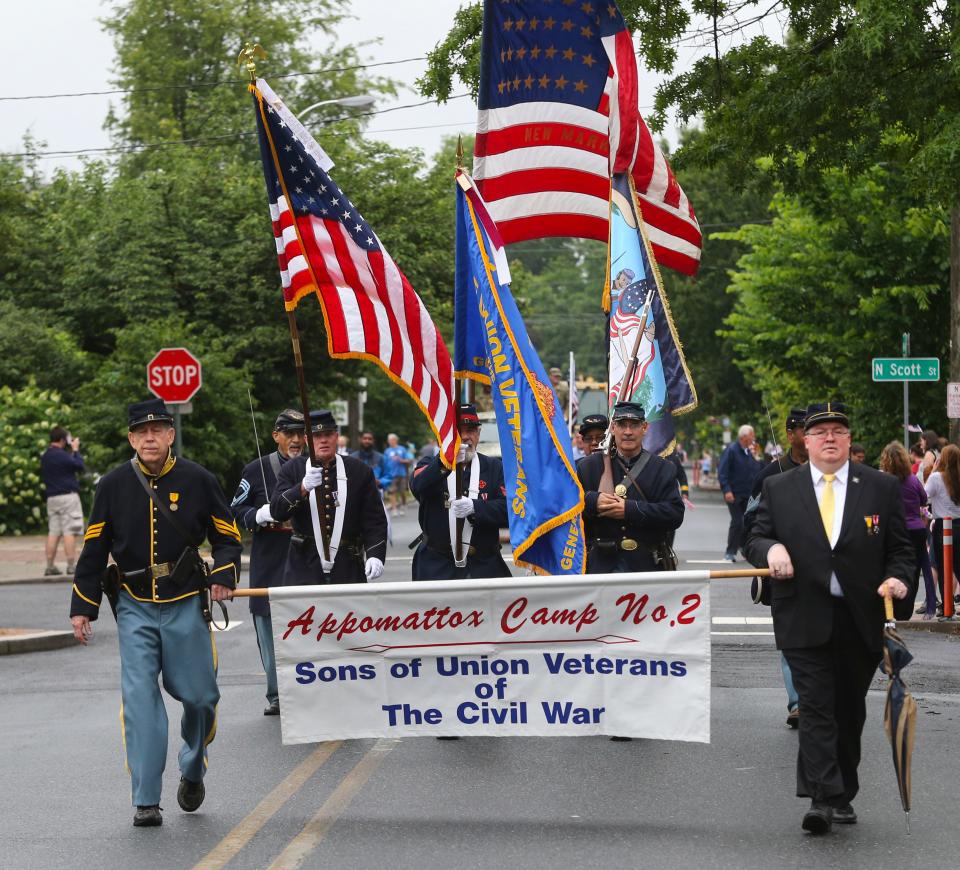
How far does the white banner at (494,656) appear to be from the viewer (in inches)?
306

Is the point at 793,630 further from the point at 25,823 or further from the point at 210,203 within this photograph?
the point at 210,203

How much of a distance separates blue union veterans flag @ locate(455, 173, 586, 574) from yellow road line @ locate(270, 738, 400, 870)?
52.4 inches

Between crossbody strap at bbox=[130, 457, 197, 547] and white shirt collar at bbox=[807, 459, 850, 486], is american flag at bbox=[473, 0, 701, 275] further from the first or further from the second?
white shirt collar at bbox=[807, 459, 850, 486]

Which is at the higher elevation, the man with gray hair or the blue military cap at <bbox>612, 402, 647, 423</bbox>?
the blue military cap at <bbox>612, 402, 647, 423</bbox>

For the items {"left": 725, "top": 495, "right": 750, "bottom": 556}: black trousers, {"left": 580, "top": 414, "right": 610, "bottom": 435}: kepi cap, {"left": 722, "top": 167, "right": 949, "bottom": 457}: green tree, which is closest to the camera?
{"left": 580, "top": 414, "right": 610, "bottom": 435}: kepi cap

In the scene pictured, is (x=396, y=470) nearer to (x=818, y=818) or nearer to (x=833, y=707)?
(x=833, y=707)

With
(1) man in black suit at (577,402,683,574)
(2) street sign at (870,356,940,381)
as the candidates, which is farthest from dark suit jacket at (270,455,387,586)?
(2) street sign at (870,356,940,381)

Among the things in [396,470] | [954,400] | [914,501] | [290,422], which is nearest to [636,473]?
[290,422]

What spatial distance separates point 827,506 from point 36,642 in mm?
9629

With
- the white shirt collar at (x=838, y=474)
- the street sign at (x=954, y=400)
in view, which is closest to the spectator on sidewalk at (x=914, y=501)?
the street sign at (x=954, y=400)

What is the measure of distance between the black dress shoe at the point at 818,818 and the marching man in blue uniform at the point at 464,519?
327 centimetres

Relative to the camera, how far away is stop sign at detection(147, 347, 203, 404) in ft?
74.4

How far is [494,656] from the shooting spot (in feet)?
25.8

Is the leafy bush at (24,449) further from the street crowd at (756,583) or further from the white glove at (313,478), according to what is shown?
the street crowd at (756,583)
